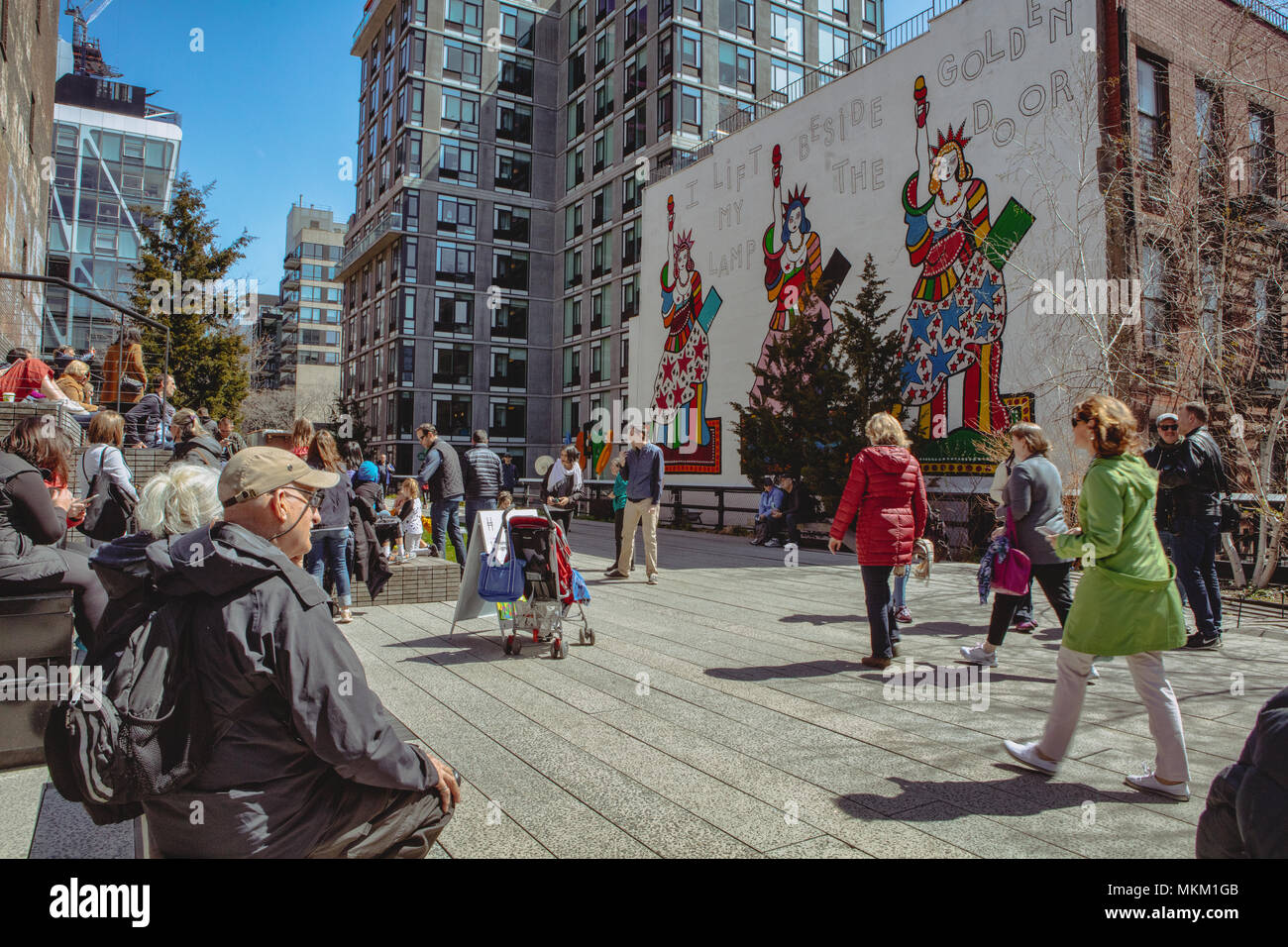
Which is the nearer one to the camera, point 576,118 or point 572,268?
point 576,118

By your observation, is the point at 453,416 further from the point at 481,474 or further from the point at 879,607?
the point at 879,607

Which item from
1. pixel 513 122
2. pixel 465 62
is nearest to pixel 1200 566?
pixel 513 122

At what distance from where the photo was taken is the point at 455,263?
51781 millimetres

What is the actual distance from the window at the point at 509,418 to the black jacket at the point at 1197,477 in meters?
46.3

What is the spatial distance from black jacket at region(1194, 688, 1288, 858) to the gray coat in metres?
4.76

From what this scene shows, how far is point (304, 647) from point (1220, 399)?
47.8ft

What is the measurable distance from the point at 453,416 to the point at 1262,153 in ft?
140

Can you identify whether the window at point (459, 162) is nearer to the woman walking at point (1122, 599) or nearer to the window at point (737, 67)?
the window at point (737, 67)

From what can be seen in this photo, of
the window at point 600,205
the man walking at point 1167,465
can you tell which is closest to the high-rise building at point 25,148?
the man walking at point 1167,465

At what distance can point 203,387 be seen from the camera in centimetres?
2672

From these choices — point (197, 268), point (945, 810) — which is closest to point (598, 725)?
point (945, 810)

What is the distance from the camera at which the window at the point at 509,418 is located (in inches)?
2032

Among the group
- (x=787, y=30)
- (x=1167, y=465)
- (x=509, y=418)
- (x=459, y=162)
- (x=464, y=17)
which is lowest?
(x=1167, y=465)
